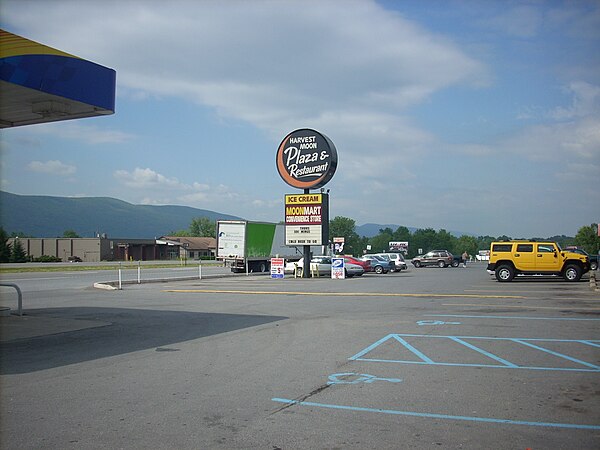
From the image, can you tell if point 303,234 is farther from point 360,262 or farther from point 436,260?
point 436,260

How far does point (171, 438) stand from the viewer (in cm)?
566

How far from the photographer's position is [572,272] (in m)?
29.3

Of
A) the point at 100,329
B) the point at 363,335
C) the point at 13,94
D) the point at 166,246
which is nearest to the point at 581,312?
the point at 363,335

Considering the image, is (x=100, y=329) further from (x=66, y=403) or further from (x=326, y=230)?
(x=326, y=230)

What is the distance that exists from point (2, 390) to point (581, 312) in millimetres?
14598

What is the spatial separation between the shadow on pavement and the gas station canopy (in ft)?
16.2

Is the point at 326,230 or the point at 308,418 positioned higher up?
the point at 326,230

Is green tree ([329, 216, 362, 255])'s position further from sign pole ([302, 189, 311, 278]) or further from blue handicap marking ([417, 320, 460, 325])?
blue handicap marking ([417, 320, 460, 325])

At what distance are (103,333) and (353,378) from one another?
6644 millimetres

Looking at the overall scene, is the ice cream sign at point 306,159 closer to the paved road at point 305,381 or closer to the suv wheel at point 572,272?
the suv wheel at point 572,272

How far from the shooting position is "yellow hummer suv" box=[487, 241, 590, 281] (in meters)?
29.3

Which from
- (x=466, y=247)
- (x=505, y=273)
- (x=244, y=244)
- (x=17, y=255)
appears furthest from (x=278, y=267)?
(x=466, y=247)

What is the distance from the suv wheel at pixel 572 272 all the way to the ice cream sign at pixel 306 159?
14.4m

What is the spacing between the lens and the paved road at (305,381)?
579 centimetres
